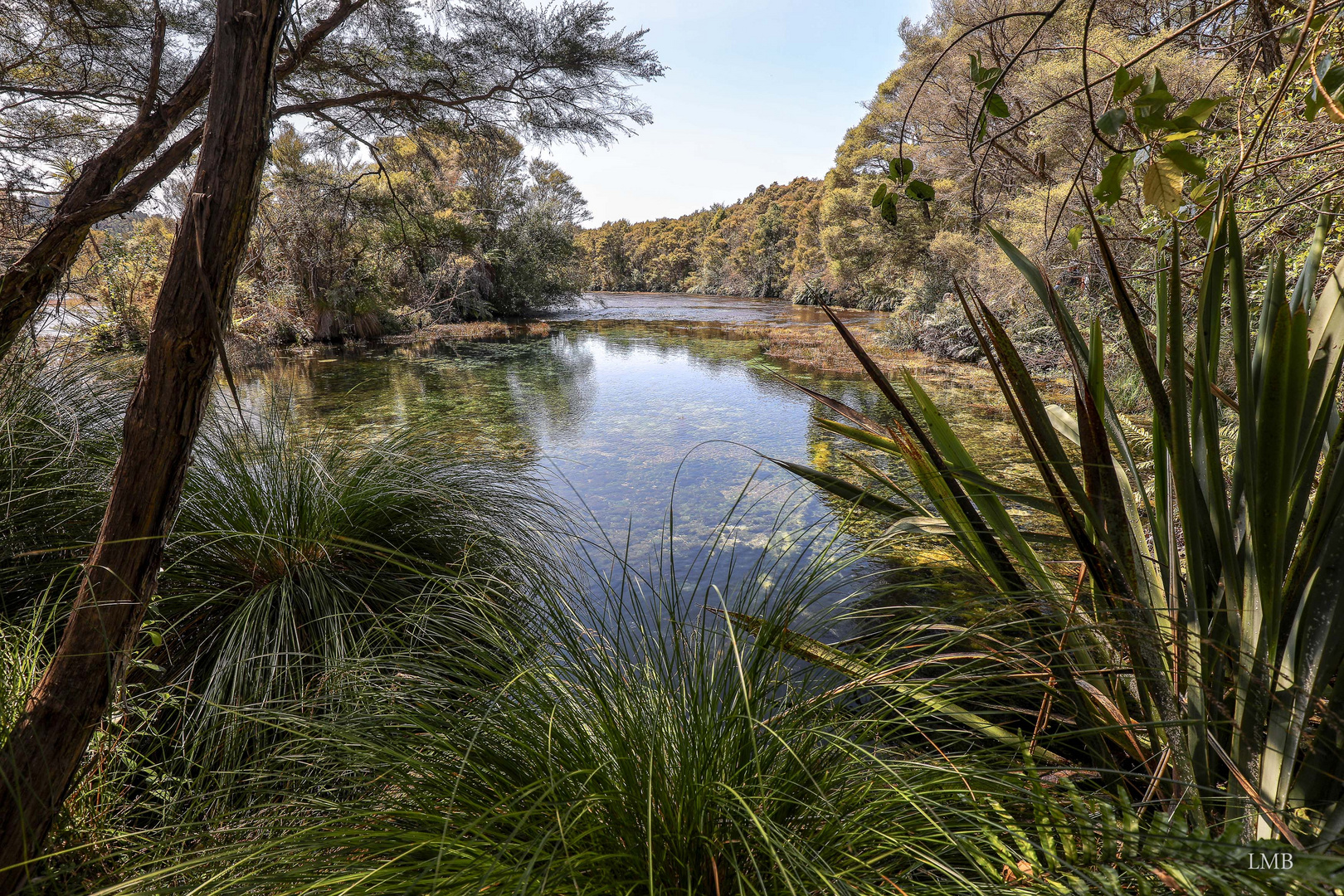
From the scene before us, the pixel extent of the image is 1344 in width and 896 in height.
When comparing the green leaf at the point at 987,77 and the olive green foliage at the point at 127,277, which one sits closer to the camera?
the green leaf at the point at 987,77

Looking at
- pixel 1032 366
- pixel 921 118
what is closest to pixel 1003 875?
pixel 1032 366

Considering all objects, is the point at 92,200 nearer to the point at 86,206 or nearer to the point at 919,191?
the point at 86,206

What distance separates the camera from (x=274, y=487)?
1866 millimetres

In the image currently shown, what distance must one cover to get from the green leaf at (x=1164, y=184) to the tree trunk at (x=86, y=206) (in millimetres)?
1628

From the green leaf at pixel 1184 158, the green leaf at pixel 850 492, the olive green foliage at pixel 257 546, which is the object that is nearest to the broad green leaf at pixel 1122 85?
the green leaf at pixel 1184 158

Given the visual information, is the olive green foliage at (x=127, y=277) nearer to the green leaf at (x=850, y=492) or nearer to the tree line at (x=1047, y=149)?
the green leaf at (x=850, y=492)

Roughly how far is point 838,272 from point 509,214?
9.37 metres

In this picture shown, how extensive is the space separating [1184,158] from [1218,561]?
0.62 metres

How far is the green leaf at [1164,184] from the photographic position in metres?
0.81

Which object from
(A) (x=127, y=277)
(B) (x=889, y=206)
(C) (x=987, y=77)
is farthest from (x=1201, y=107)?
(A) (x=127, y=277)

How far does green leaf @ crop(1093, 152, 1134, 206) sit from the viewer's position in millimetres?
778

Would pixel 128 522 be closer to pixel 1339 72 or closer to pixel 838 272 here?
pixel 1339 72

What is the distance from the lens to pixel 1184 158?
2.47 ft

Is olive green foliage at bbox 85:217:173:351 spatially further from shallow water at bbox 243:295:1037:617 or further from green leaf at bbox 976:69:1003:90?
green leaf at bbox 976:69:1003:90
